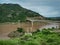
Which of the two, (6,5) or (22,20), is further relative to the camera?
(6,5)

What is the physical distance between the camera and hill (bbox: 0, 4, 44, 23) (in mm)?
20156

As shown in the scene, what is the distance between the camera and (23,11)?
22.3 m

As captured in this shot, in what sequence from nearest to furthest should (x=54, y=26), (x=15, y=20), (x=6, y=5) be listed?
(x=54, y=26), (x=15, y=20), (x=6, y=5)

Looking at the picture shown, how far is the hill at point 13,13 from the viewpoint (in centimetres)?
2016

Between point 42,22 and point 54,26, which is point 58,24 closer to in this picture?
point 54,26

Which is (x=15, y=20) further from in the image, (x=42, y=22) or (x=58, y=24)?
(x=58, y=24)

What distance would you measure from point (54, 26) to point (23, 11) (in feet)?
19.0

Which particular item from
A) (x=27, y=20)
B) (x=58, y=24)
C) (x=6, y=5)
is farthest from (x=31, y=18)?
(x=6, y=5)

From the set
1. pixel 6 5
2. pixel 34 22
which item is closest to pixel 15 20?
pixel 34 22

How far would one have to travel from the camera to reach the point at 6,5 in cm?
2319

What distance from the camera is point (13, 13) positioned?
21.5m

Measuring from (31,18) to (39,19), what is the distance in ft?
2.05

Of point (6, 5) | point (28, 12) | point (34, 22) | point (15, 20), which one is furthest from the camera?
point (6, 5)

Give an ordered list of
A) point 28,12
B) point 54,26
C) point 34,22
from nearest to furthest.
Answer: point 54,26
point 34,22
point 28,12
